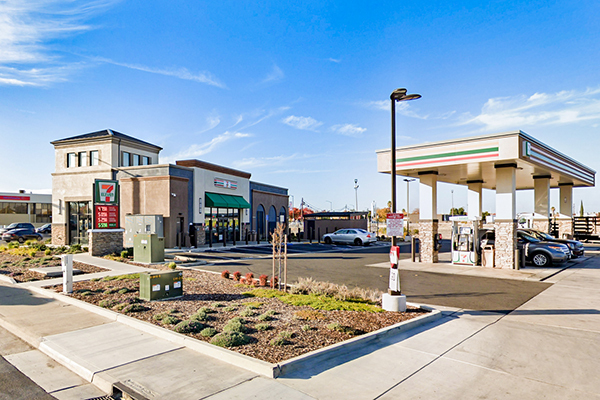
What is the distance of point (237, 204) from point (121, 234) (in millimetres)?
12413

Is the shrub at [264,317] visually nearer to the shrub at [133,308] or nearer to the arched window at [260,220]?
the shrub at [133,308]

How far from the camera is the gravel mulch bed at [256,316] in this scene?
686 cm

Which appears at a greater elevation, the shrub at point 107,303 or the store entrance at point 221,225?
the store entrance at point 221,225

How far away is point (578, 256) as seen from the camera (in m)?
22.7

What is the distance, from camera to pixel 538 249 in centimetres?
1916

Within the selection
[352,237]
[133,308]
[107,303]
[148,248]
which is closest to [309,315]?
[133,308]

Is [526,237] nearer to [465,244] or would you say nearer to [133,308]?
[465,244]

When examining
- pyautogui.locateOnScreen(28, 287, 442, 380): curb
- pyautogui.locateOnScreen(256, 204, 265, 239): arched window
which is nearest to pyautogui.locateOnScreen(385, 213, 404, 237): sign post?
pyautogui.locateOnScreen(28, 287, 442, 380): curb

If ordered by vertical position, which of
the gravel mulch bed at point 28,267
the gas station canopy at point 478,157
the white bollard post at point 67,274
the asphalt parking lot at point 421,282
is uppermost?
the gas station canopy at point 478,157

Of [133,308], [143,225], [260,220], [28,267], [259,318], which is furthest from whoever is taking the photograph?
[260,220]

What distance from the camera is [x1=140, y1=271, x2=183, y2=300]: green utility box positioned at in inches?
412

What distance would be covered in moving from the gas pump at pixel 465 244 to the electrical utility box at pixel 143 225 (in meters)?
16.1

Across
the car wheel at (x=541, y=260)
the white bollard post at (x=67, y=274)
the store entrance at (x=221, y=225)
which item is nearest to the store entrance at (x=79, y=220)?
the store entrance at (x=221, y=225)

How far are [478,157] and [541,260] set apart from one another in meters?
6.18
